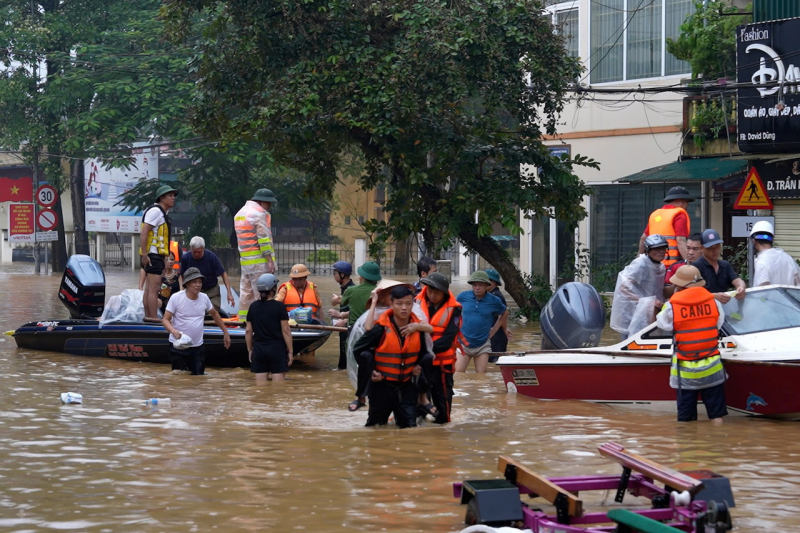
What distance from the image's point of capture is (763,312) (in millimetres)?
10250

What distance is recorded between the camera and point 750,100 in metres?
18.1

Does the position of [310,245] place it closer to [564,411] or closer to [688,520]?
[564,411]

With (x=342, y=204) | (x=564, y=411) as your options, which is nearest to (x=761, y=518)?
(x=564, y=411)

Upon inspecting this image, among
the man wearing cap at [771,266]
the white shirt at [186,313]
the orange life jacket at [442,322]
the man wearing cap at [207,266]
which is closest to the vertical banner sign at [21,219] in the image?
the man wearing cap at [207,266]

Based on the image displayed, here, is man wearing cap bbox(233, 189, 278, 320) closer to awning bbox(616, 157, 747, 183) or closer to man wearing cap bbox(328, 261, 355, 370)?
man wearing cap bbox(328, 261, 355, 370)

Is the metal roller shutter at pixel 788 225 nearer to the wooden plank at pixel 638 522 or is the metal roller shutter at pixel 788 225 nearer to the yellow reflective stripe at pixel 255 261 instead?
the yellow reflective stripe at pixel 255 261

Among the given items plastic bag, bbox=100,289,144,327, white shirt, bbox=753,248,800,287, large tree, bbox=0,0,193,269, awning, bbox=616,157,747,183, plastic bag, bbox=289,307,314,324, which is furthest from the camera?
large tree, bbox=0,0,193,269

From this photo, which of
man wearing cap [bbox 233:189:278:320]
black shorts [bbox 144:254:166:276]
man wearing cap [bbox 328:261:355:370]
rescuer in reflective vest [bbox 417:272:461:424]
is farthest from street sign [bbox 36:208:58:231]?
rescuer in reflective vest [bbox 417:272:461:424]

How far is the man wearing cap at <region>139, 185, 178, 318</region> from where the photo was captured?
1452 centimetres

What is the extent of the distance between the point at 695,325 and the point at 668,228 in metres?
2.84

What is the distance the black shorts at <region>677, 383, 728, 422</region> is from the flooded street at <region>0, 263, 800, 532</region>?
15 cm

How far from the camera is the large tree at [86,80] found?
3478 centimetres

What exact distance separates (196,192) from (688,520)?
32070mm

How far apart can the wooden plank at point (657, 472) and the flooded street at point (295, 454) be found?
49cm
